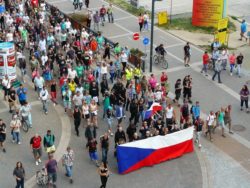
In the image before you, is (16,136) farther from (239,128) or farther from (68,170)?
(239,128)

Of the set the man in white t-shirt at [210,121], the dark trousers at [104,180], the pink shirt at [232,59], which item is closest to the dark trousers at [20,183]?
the dark trousers at [104,180]

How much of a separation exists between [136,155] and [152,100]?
181 inches

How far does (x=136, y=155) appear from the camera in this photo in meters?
20.7

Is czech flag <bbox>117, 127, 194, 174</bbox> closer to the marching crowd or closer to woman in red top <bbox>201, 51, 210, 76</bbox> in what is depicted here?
the marching crowd

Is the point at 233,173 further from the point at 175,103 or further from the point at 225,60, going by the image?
the point at 225,60

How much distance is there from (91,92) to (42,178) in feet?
21.4

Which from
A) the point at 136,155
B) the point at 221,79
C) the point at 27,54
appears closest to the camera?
the point at 136,155

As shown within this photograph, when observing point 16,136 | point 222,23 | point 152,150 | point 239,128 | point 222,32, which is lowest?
point 239,128

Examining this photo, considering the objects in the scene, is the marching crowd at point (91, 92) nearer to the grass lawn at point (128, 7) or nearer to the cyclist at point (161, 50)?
the cyclist at point (161, 50)

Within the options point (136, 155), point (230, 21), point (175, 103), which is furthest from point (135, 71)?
point (230, 21)

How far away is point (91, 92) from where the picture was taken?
25.0 meters

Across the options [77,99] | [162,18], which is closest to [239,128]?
[77,99]

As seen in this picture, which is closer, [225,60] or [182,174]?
[182,174]

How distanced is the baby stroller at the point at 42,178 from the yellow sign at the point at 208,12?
2066 cm
